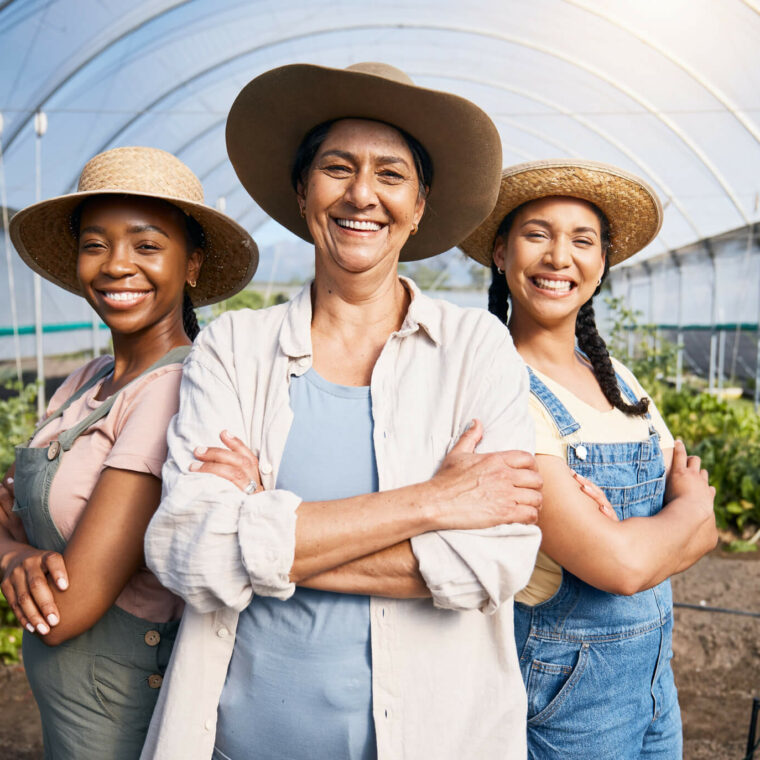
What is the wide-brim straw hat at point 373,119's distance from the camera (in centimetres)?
158

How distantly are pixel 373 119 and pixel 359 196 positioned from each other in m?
0.21

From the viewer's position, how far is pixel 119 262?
1.79 m

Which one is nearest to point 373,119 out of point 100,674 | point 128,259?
point 128,259

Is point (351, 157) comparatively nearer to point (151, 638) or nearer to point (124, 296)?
point (124, 296)

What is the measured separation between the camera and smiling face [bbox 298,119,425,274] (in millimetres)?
1589

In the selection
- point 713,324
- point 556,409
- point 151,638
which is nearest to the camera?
point 151,638

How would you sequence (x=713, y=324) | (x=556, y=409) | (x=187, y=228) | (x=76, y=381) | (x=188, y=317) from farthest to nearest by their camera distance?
A: (x=713, y=324), (x=188, y=317), (x=76, y=381), (x=187, y=228), (x=556, y=409)

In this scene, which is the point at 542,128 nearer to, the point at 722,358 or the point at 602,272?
the point at 722,358

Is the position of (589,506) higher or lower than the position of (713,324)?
lower

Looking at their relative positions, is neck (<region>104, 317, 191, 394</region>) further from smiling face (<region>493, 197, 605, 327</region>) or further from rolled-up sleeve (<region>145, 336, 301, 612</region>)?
smiling face (<region>493, 197, 605, 327</region>)

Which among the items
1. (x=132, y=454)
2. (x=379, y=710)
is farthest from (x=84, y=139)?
(x=379, y=710)

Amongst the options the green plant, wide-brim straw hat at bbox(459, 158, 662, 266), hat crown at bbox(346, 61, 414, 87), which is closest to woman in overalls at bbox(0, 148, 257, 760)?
hat crown at bbox(346, 61, 414, 87)

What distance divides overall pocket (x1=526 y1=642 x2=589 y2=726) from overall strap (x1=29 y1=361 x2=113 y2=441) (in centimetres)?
130

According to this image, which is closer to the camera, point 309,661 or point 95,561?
point 309,661
